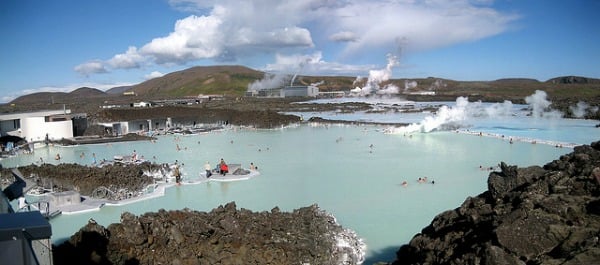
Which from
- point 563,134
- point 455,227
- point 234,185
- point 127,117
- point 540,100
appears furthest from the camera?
point 540,100

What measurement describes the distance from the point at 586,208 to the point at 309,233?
4.92m

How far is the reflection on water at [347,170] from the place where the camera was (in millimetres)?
11712

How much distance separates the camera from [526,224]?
6.21 m

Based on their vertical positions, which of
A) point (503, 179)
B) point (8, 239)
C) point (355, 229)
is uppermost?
point (8, 239)

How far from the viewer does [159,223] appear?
9008 mm

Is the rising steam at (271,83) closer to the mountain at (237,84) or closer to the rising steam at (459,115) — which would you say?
the mountain at (237,84)

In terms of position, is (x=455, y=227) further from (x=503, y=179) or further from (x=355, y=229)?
(x=355, y=229)

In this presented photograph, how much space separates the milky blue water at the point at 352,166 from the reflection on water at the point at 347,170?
3 centimetres

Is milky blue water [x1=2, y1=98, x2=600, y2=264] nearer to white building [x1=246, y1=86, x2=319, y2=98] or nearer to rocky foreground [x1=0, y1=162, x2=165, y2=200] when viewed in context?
rocky foreground [x1=0, y1=162, x2=165, y2=200]

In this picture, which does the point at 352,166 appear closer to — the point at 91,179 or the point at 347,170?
the point at 347,170

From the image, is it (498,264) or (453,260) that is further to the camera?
(453,260)

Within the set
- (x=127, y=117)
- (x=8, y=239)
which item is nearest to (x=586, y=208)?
(x=8, y=239)

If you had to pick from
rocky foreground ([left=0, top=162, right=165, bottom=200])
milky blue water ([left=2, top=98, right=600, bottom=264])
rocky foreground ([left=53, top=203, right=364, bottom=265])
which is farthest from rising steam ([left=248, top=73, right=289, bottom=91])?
rocky foreground ([left=53, top=203, right=364, bottom=265])

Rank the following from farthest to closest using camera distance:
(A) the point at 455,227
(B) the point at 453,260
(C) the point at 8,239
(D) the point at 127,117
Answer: (D) the point at 127,117 < (A) the point at 455,227 < (B) the point at 453,260 < (C) the point at 8,239
